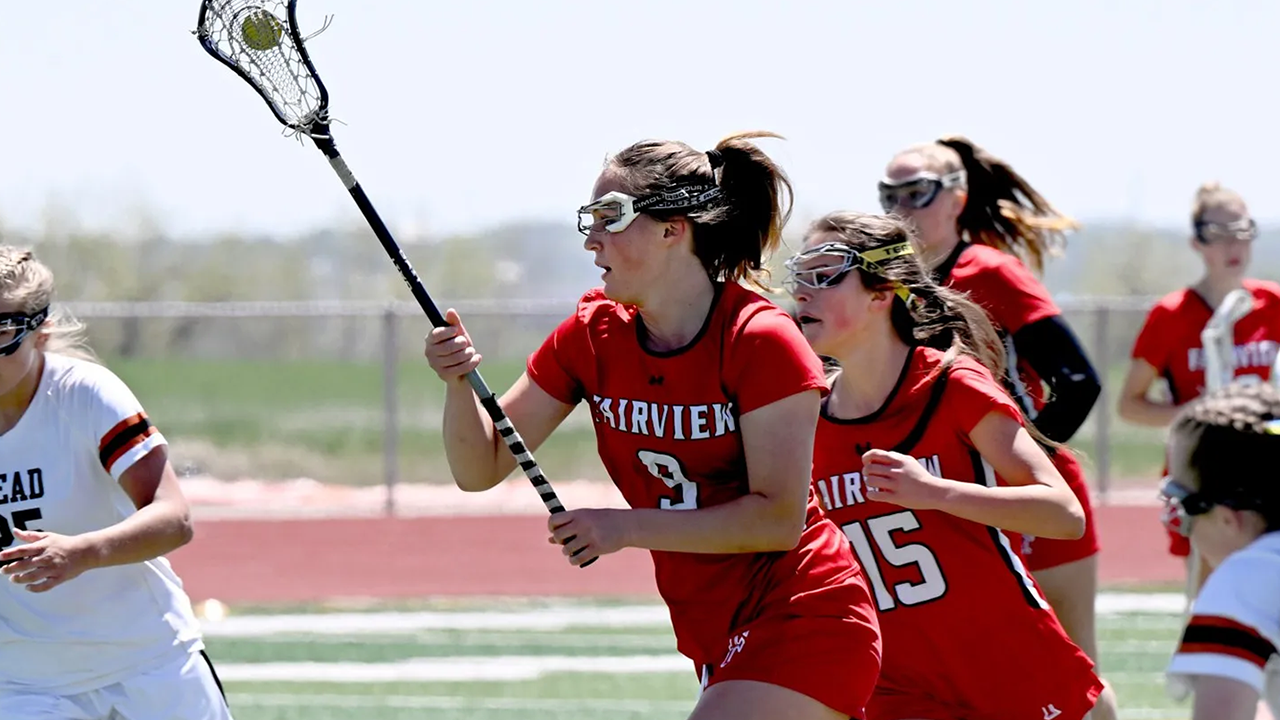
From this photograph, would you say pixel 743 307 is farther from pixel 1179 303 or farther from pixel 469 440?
pixel 1179 303

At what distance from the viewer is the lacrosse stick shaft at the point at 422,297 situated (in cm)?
415

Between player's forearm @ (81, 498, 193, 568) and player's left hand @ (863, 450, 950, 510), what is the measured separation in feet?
5.55

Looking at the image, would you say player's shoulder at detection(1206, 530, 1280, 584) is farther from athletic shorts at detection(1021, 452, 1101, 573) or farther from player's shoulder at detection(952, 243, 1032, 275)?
player's shoulder at detection(952, 243, 1032, 275)

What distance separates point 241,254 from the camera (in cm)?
4272

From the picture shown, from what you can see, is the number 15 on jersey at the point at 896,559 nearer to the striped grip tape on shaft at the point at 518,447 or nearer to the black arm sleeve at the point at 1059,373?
the striped grip tape on shaft at the point at 518,447

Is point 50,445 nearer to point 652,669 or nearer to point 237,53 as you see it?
point 237,53

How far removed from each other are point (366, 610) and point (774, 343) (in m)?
8.57

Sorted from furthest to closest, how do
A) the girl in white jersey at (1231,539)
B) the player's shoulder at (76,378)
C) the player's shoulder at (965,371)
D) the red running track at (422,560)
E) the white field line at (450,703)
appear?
the red running track at (422,560) → the white field line at (450,703) → the player's shoulder at (76,378) → the player's shoulder at (965,371) → the girl in white jersey at (1231,539)

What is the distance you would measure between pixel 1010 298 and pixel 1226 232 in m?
3.15

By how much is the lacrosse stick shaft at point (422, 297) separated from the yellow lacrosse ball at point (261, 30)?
0.82ft

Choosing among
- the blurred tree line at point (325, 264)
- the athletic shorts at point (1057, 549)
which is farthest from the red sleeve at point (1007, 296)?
the blurred tree line at point (325, 264)

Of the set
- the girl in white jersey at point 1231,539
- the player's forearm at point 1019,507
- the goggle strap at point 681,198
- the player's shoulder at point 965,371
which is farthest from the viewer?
the player's shoulder at point 965,371

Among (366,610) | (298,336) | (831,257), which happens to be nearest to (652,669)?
(366,610)

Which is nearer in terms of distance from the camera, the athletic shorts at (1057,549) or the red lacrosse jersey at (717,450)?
the red lacrosse jersey at (717,450)
